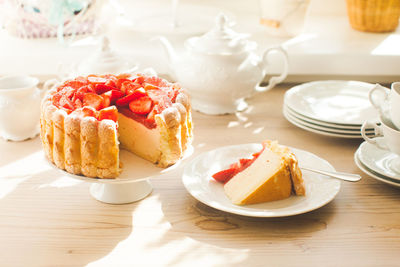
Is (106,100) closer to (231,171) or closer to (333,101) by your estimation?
(231,171)

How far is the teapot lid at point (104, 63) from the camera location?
1.44m

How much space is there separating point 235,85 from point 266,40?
48 centimetres

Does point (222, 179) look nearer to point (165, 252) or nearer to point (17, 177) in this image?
point (165, 252)

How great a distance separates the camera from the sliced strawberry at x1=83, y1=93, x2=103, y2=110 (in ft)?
3.41

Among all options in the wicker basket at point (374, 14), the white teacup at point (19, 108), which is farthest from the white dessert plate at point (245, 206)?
the wicker basket at point (374, 14)

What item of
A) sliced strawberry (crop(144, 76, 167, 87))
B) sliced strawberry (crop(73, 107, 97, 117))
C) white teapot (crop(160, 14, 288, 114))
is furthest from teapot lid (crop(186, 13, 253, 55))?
sliced strawberry (crop(73, 107, 97, 117))

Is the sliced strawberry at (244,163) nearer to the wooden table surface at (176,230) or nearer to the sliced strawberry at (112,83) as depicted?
the wooden table surface at (176,230)

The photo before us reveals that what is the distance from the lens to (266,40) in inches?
74.4

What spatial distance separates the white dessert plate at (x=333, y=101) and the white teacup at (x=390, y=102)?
0.62ft

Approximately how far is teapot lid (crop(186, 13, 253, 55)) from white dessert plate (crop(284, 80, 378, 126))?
216 millimetres

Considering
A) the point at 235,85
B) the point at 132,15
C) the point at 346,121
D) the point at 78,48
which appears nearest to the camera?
the point at 346,121

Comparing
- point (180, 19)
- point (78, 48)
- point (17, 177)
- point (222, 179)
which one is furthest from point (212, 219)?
point (180, 19)

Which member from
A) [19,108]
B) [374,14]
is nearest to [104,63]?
[19,108]

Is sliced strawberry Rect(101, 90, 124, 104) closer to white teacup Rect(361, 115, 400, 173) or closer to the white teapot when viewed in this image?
the white teapot
